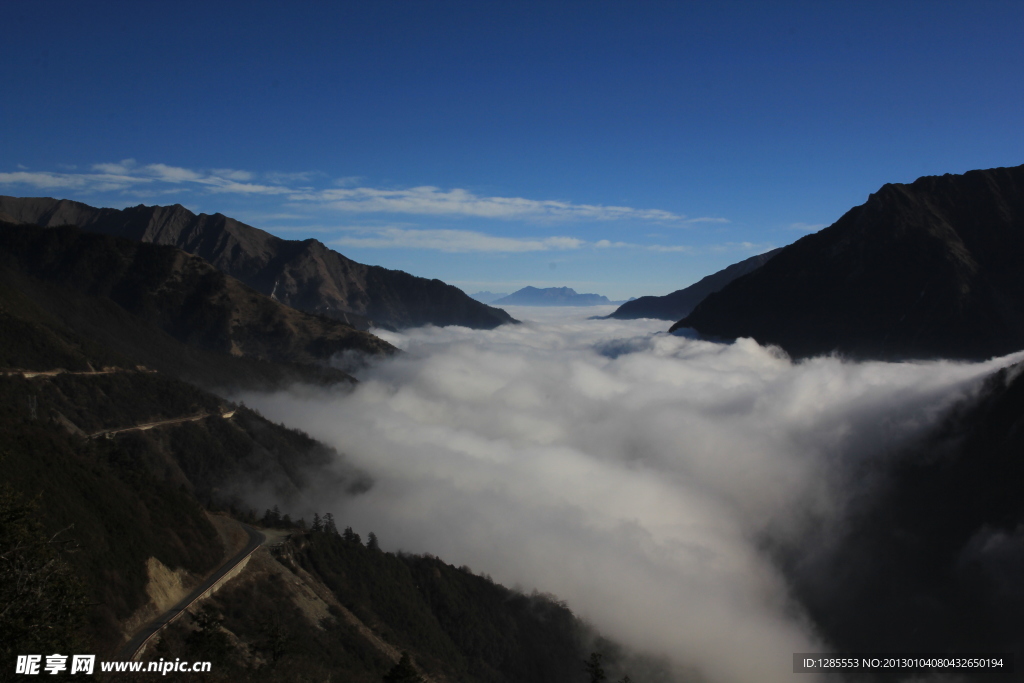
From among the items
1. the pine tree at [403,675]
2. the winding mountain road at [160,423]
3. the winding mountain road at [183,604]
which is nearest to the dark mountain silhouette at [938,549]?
the pine tree at [403,675]

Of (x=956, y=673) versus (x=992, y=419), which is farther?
(x=992, y=419)

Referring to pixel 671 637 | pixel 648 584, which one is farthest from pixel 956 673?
pixel 648 584

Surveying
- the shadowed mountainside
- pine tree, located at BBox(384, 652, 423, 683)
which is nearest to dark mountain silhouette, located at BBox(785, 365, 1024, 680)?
the shadowed mountainside

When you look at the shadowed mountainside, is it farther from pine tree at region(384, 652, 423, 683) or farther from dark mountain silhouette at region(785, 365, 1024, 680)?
dark mountain silhouette at region(785, 365, 1024, 680)

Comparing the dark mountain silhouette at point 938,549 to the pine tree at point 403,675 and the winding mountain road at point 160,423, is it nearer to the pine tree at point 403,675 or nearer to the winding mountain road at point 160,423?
the pine tree at point 403,675

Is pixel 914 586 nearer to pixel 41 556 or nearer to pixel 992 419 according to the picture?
pixel 992 419

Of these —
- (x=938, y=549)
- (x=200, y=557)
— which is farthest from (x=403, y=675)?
(x=938, y=549)

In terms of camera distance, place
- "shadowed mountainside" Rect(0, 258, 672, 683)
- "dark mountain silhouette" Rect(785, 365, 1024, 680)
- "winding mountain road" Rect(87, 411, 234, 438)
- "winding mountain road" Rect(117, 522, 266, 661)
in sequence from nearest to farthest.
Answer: "shadowed mountainside" Rect(0, 258, 672, 683)
"winding mountain road" Rect(117, 522, 266, 661)
"dark mountain silhouette" Rect(785, 365, 1024, 680)
"winding mountain road" Rect(87, 411, 234, 438)
